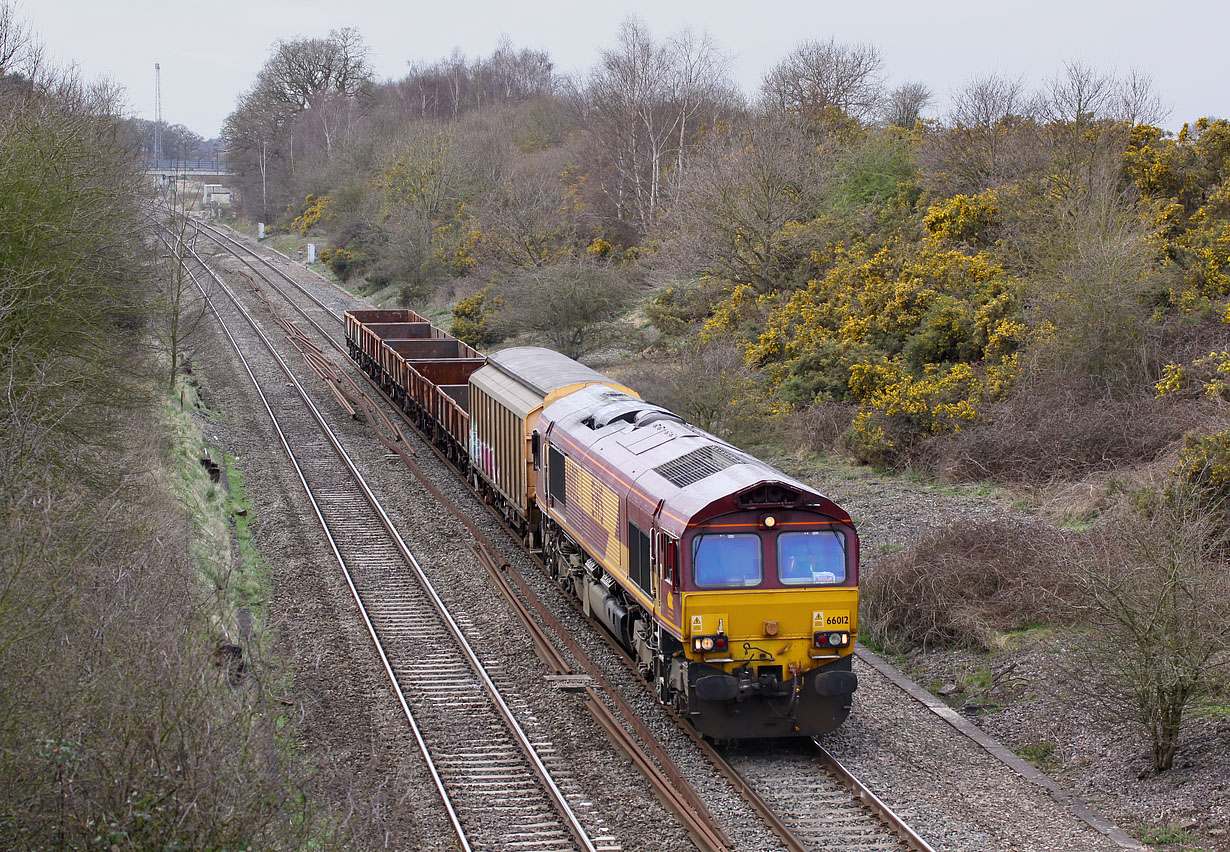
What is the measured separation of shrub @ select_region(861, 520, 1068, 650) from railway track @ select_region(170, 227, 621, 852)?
560cm

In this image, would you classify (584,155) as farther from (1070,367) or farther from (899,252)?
(1070,367)

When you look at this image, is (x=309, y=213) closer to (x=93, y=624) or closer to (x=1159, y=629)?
(x=93, y=624)

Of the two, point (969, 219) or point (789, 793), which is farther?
point (969, 219)

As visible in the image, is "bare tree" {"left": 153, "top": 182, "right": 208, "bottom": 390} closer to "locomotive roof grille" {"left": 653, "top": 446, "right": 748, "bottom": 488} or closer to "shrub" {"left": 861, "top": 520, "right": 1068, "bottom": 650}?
"locomotive roof grille" {"left": 653, "top": 446, "right": 748, "bottom": 488}

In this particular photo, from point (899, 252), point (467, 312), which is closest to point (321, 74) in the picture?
point (467, 312)

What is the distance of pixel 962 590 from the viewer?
14594 mm

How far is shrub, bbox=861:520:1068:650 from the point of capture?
1414 centimetres

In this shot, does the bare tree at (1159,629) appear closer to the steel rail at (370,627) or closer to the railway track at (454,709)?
the railway track at (454,709)

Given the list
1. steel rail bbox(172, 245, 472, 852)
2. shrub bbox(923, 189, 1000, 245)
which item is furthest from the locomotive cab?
shrub bbox(923, 189, 1000, 245)

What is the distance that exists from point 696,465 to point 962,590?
197 inches

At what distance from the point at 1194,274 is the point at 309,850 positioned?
21.0 meters

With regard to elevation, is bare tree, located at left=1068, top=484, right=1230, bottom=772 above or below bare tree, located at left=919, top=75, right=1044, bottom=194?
below

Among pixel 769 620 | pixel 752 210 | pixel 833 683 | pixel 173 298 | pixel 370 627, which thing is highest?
pixel 752 210

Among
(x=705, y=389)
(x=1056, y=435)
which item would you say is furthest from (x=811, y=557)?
(x=705, y=389)
